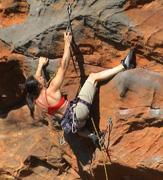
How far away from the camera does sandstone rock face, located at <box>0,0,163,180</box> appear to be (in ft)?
12.8

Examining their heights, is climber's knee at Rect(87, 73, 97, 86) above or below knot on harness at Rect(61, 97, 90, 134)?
above

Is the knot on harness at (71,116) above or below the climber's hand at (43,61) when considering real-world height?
below

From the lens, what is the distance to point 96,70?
14.5ft

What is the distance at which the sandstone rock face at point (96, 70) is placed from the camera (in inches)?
154

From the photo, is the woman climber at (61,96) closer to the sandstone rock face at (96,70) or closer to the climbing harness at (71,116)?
the climbing harness at (71,116)

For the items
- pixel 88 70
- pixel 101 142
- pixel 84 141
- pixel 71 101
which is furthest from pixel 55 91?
pixel 84 141

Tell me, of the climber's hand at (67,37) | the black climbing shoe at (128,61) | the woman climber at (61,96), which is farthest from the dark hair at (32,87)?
the black climbing shoe at (128,61)

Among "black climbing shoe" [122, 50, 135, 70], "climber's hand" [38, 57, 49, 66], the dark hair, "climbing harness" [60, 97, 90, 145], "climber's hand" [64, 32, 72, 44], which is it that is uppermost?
"climber's hand" [64, 32, 72, 44]

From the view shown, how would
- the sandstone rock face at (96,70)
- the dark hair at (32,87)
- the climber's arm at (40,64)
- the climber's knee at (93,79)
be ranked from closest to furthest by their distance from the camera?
the sandstone rock face at (96,70)
the dark hair at (32,87)
the climber's knee at (93,79)
the climber's arm at (40,64)

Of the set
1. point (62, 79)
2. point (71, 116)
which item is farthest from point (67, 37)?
point (71, 116)

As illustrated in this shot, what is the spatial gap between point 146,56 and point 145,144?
1.11 meters

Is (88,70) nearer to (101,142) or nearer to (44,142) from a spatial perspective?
(101,142)

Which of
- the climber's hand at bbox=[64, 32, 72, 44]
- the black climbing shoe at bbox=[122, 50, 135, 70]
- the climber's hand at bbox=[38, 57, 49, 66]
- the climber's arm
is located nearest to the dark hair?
the climber's arm

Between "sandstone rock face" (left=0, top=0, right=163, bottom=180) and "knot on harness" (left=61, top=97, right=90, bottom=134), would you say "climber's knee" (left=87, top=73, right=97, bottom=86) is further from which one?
"knot on harness" (left=61, top=97, right=90, bottom=134)
